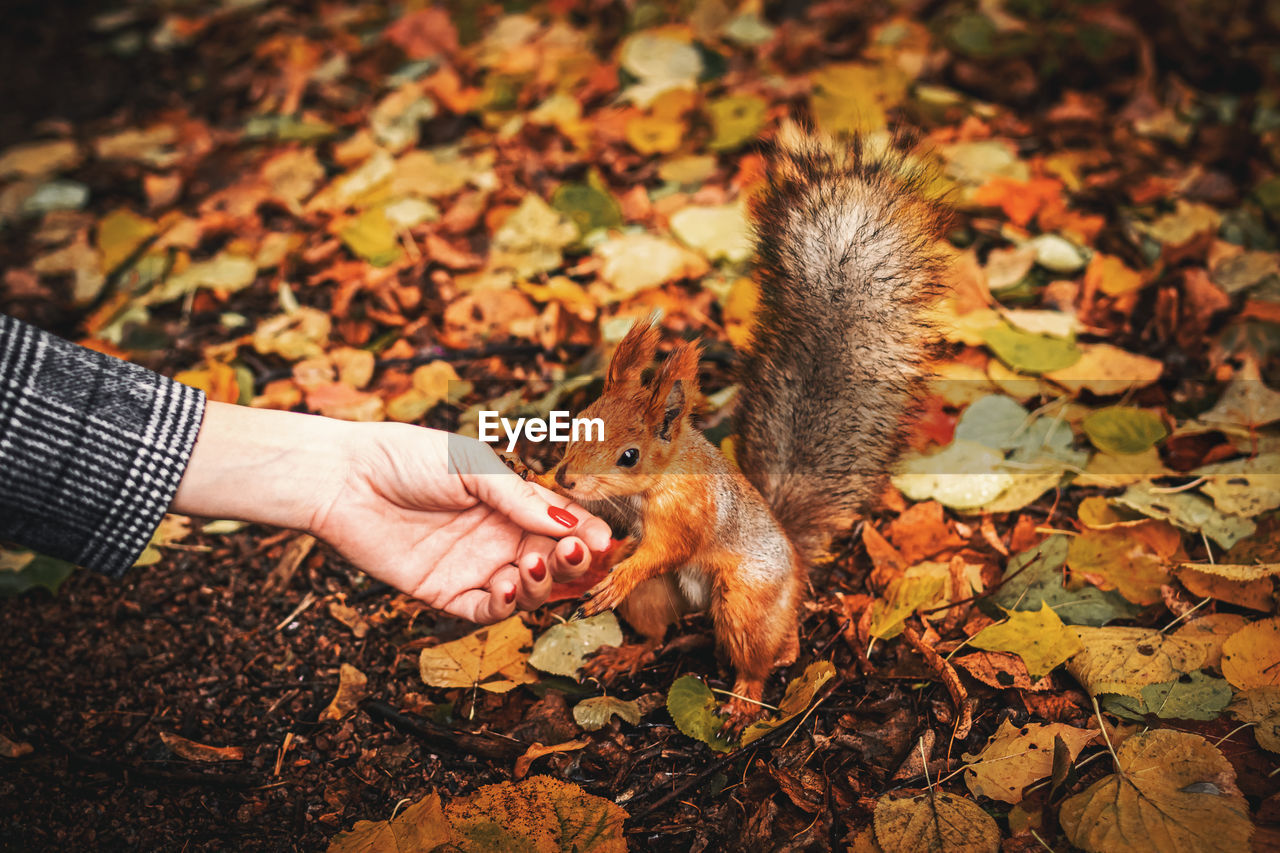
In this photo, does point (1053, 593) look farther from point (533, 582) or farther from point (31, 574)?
point (31, 574)

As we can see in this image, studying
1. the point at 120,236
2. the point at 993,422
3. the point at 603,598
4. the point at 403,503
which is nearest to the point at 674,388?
the point at 603,598

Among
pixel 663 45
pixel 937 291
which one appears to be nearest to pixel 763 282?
pixel 937 291

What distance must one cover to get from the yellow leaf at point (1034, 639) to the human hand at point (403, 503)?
0.53m

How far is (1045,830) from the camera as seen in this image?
91 centimetres

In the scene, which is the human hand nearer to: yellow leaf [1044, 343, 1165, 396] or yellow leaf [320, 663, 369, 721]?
yellow leaf [320, 663, 369, 721]

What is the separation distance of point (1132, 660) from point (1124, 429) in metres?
0.47

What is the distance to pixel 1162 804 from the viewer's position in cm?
87

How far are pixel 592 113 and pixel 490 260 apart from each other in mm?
660

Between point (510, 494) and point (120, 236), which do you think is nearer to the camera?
point (510, 494)

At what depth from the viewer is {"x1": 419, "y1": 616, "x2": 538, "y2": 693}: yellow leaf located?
1135 millimetres

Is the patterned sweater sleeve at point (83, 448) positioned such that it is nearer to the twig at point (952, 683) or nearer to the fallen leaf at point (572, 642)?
the fallen leaf at point (572, 642)

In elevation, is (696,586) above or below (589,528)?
below

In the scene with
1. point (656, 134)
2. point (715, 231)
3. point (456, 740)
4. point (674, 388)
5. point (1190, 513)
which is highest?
point (656, 134)

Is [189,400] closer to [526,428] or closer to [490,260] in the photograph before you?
[526,428]
